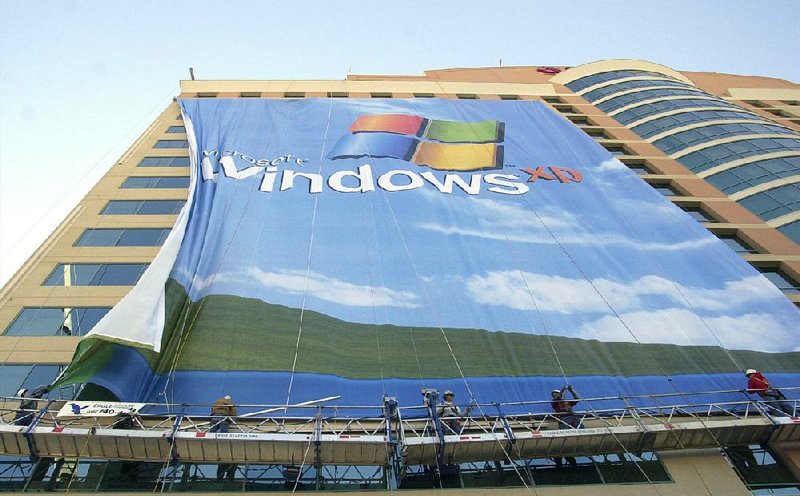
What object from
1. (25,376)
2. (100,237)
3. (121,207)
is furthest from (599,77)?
(25,376)

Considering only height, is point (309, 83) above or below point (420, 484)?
above

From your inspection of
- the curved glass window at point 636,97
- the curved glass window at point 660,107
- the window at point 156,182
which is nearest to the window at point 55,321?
the window at point 156,182

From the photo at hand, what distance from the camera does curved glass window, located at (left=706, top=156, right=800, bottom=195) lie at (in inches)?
1021

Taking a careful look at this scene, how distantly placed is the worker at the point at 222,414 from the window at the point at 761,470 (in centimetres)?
1241

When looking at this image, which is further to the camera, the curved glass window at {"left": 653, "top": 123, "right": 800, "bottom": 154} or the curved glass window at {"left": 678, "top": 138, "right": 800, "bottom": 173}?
the curved glass window at {"left": 653, "top": 123, "right": 800, "bottom": 154}

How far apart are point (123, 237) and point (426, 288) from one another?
494 inches

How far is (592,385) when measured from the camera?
15219 mm

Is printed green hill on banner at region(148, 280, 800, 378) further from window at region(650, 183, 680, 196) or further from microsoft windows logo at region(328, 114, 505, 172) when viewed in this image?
window at region(650, 183, 680, 196)

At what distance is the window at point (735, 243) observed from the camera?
73.4 ft

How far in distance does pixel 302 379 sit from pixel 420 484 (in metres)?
4.34

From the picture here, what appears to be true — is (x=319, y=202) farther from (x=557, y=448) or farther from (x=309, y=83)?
(x=309, y=83)

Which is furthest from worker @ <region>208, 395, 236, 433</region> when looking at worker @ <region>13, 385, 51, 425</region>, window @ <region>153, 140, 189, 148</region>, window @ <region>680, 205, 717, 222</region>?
window @ <region>680, 205, 717, 222</region>

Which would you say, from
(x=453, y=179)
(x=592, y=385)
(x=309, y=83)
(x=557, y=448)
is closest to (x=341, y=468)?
(x=557, y=448)

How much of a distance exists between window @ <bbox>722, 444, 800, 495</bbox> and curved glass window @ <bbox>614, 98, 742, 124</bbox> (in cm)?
2655
